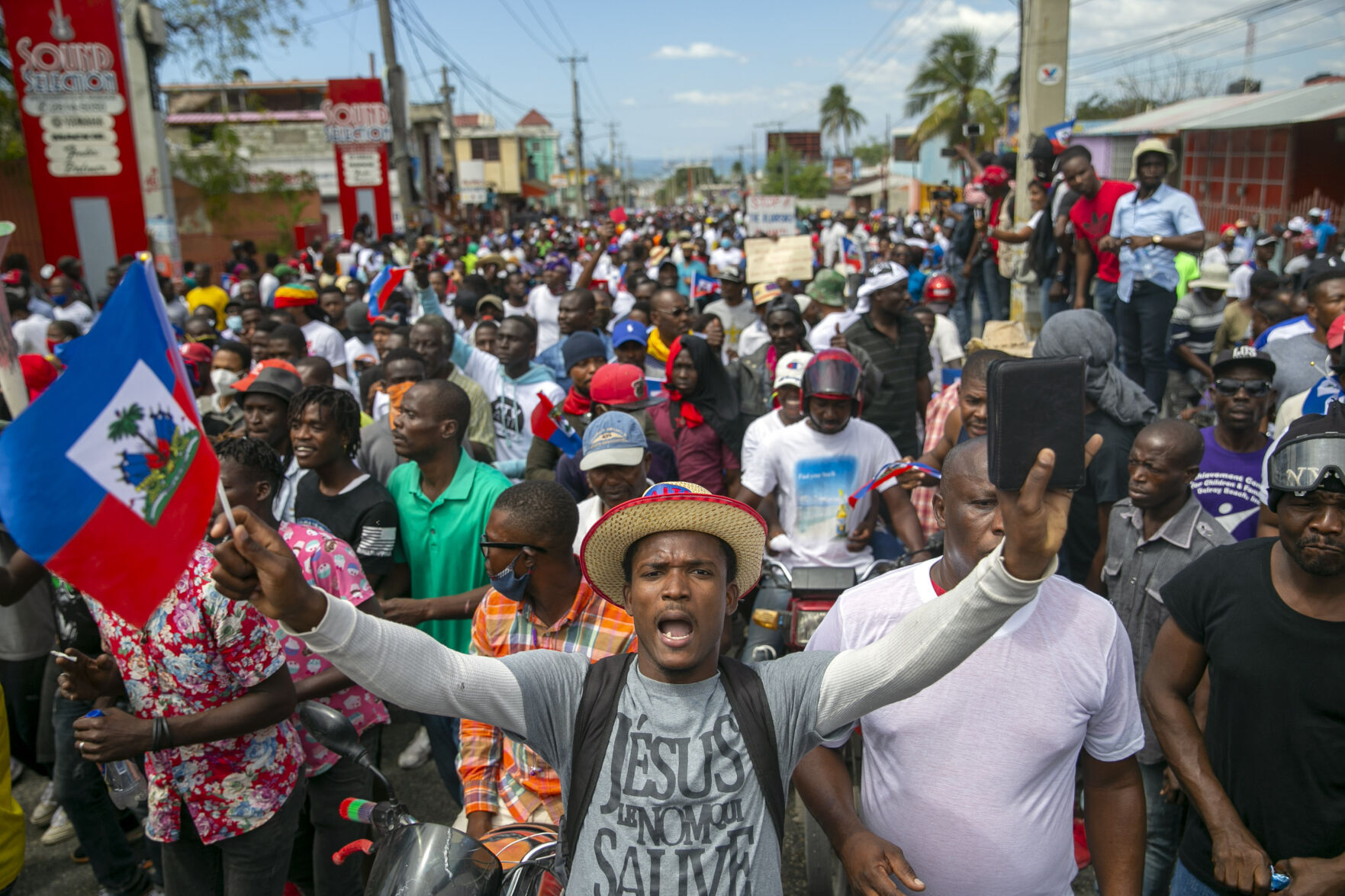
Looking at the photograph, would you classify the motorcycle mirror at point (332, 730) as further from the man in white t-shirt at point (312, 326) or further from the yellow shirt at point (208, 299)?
the yellow shirt at point (208, 299)

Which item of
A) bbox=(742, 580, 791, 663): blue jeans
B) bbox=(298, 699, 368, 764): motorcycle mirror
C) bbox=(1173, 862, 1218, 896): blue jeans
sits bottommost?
bbox=(1173, 862, 1218, 896): blue jeans

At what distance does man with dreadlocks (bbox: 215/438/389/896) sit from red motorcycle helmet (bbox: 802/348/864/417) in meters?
2.22

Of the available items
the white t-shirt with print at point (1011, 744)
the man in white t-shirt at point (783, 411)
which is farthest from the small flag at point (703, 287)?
the white t-shirt with print at point (1011, 744)

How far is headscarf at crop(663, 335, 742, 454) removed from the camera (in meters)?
5.57

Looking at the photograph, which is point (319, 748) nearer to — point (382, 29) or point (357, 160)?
point (382, 29)

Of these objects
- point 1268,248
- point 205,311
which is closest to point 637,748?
point 205,311

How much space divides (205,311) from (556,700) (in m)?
8.74

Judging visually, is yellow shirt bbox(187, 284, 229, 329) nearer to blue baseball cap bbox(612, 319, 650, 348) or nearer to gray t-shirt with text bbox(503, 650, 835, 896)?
blue baseball cap bbox(612, 319, 650, 348)

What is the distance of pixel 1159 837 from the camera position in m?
3.37

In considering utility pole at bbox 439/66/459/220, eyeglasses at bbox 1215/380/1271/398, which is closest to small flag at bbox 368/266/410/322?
eyeglasses at bbox 1215/380/1271/398

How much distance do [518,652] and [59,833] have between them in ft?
10.7

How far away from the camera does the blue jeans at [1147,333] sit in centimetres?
746

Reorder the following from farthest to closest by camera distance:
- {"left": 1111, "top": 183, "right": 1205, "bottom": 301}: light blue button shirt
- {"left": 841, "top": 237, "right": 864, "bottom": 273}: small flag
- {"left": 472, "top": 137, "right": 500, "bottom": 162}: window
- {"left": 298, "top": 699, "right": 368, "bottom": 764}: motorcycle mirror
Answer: {"left": 472, "top": 137, "right": 500, "bottom": 162}: window < {"left": 841, "top": 237, "right": 864, "bottom": 273}: small flag < {"left": 1111, "top": 183, "right": 1205, "bottom": 301}: light blue button shirt < {"left": 298, "top": 699, "right": 368, "bottom": 764}: motorcycle mirror

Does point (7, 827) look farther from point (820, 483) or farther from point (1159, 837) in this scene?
point (1159, 837)
